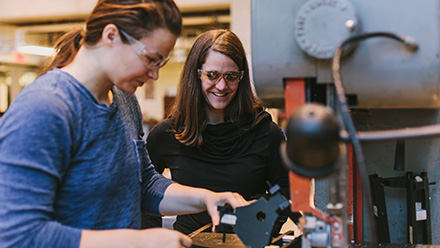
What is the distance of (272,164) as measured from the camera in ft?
4.93

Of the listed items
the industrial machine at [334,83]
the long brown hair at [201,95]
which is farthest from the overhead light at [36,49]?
the industrial machine at [334,83]

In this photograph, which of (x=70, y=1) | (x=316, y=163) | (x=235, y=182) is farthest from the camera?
(x=70, y=1)

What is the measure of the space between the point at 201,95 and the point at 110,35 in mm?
746

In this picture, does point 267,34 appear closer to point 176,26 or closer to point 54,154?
point 176,26

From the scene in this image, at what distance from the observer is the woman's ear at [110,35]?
32.4 inches

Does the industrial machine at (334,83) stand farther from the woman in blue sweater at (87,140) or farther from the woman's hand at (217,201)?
the woman in blue sweater at (87,140)

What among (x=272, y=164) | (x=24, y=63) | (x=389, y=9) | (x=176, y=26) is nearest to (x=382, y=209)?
(x=272, y=164)

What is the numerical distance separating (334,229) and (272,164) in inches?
29.0

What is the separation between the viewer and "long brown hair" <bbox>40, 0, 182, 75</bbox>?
2.72 ft

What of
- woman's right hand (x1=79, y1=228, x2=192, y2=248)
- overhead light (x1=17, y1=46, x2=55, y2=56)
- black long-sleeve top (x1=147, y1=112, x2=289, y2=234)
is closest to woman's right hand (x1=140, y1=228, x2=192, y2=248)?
woman's right hand (x1=79, y1=228, x2=192, y2=248)

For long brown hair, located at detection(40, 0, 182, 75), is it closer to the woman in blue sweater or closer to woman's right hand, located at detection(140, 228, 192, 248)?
the woman in blue sweater

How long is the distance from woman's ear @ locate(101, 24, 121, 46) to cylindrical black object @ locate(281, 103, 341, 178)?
0.44m

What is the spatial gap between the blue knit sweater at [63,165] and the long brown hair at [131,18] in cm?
10

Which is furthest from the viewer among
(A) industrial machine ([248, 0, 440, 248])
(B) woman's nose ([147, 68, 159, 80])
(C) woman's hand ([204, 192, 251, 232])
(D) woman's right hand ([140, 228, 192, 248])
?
(C) woman's hand ([204, 192, 251, 232])
